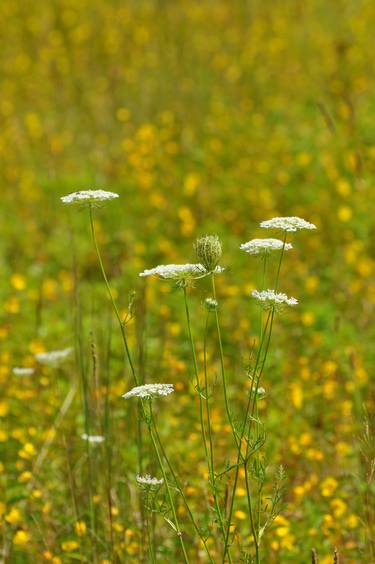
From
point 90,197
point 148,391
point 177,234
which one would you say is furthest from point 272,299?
point 177,234

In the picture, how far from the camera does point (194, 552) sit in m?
2.38

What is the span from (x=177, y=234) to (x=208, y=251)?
354 centimetres

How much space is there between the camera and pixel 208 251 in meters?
1.52

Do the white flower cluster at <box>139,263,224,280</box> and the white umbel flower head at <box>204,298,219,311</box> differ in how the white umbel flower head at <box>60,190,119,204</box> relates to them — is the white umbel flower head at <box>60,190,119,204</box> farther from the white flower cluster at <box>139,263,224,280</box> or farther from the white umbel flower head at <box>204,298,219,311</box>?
the white umbel flower head at <box>204,298,219,311</box>

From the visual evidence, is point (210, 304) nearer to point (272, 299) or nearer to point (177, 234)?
point (272, 299)

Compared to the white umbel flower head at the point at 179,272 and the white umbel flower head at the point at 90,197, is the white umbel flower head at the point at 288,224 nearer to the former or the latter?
the white umbel flower head at the point at 179,272

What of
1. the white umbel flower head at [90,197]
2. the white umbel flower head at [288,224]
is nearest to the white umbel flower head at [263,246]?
the white umbel flower head at [288,224]

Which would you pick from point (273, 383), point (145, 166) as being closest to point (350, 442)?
point (273, 383)

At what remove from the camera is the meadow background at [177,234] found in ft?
8.29

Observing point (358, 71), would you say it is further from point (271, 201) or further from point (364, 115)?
point (271, 201)

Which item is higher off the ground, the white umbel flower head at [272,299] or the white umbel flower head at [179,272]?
the white umbel flower head at [179,272]

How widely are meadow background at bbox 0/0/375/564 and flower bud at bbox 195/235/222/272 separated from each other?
155mm

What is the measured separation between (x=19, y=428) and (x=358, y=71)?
4.90 m

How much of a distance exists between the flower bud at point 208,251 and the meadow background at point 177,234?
155mm
